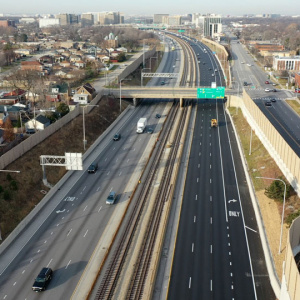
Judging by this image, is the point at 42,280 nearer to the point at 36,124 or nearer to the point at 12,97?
the point at 36,124

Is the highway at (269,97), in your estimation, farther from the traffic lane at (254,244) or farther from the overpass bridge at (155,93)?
the overpass bridge at (155,93)

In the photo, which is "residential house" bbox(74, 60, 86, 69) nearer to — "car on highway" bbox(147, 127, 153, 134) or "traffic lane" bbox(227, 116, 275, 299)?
"car on highway" bbox(147, 127, 153, 134)

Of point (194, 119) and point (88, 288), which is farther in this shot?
point (194, 119)

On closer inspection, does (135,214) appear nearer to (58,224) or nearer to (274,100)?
(58,224)

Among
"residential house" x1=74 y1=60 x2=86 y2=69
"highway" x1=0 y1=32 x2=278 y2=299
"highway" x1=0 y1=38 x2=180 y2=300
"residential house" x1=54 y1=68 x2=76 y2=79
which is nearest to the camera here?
"highway" x1=0 y1=32 x2=278 y2=299

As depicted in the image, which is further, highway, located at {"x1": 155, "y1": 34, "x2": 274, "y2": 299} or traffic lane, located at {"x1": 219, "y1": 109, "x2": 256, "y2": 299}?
traffic lane, located at {"x1": 219, "y1": 109, "x2": 256, "y2": 299}

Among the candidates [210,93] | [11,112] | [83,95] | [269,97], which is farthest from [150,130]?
[269,97]

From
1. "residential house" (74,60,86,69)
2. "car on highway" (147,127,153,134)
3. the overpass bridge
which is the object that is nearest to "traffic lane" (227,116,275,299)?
"car on highway" (147,127,153,134)

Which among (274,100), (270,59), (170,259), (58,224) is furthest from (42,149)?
(270,59)
